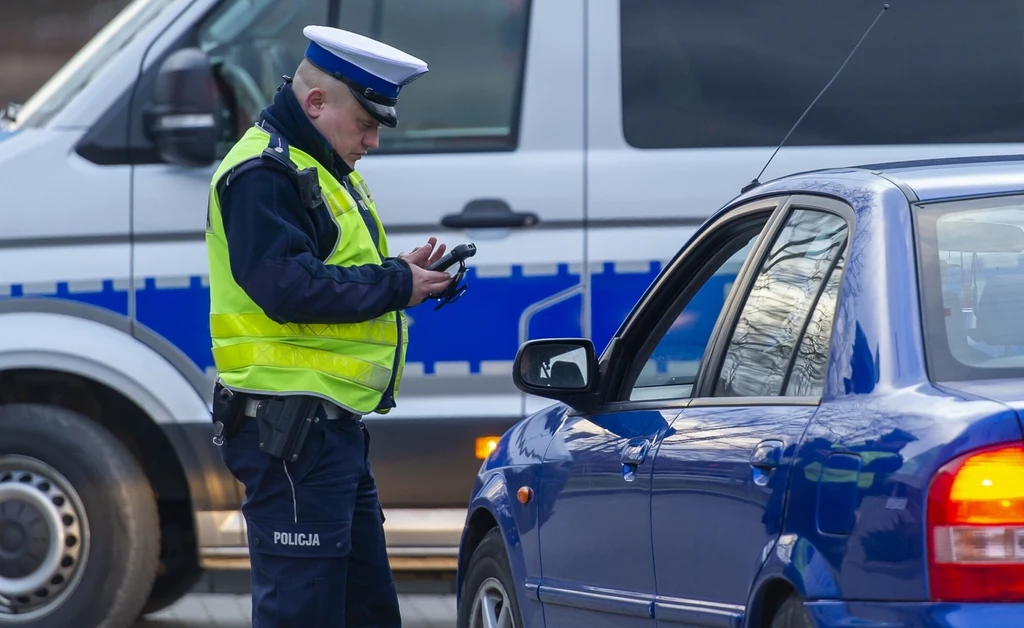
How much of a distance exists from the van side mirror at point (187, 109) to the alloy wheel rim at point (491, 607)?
203 centimetres

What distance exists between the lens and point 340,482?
14.1 ft

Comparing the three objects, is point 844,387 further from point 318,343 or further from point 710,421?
point 318,343

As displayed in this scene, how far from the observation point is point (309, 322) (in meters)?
4.17

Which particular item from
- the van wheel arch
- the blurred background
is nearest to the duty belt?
the van wheel arch

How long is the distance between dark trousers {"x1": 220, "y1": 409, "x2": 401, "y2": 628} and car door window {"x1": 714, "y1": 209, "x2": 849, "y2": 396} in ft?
4.01

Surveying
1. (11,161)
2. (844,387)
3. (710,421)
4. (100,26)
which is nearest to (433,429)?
(11,161)

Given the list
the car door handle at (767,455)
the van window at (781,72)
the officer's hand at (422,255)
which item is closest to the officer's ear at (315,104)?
the officer's hand at (422,255)

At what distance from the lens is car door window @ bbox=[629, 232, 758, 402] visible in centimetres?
360

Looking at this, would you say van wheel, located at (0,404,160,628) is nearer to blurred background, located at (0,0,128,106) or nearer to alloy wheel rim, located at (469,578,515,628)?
alloy wheel rim, located at (469,578,515,628)

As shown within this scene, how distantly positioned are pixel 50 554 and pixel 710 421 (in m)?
3.32

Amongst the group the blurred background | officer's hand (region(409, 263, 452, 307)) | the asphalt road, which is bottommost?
the asphalt road

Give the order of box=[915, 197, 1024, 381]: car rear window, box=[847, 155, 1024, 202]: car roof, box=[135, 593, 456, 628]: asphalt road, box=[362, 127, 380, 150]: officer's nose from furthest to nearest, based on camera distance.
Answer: box=[135, 593, 456, 628]: asphalt road
box=[362, 127, 380, 150]: officer's nose
box=[847, 155, 1024, 202]: car roof
box=[915, 197, 1024, 381]: car rear window

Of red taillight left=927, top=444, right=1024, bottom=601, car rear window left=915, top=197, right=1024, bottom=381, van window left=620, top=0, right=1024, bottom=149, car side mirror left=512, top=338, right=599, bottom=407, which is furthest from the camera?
van window left=620, top=0, right=1024, bottom=149

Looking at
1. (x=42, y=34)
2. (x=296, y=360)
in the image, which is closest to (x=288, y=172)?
(x=296, y=360)
